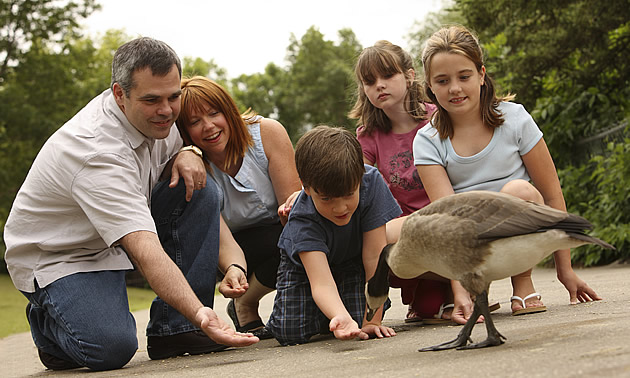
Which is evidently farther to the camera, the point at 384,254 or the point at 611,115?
the point at 611,115

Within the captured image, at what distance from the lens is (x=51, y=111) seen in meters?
22.5

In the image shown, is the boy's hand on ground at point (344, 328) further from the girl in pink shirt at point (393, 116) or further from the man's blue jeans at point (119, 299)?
the girl in pink shirt at point (393, 116)

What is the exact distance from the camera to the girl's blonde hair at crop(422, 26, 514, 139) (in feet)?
13.8

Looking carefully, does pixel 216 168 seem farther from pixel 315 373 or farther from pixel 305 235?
pixel 315 373

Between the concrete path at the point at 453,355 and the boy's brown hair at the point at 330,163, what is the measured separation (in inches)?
34.1

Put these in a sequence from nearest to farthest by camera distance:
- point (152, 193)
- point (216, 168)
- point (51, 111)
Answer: point (152, 193) → point (216, 168) → point (51, 111)

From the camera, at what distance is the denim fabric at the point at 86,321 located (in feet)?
12.0

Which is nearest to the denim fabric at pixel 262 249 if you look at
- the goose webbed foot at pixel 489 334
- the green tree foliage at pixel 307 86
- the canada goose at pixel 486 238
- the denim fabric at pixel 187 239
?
the denim fabric at pixel 187 239

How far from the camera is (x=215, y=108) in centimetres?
445

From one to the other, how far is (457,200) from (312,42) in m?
39.9

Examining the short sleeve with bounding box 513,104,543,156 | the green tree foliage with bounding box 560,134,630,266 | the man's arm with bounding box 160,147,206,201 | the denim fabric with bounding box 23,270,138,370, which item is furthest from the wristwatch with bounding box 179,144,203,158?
the green tree foliage with bounding box 560,134,630,266

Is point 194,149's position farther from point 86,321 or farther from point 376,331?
point 376,331

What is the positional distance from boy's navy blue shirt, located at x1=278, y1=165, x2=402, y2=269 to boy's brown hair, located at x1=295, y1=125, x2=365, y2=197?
238 mm

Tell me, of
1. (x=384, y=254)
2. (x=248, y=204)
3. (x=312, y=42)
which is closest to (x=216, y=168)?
(x=248, y=204)
